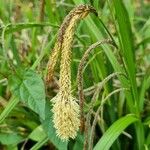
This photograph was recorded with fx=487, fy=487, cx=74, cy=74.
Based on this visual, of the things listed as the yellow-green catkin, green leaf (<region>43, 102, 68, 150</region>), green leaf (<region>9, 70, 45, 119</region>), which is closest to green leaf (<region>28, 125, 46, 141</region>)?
green leaf (<region>43, 102, 68, 150</region>)

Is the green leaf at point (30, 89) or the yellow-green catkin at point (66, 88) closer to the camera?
the yellow-green catkin at point (66, 88)

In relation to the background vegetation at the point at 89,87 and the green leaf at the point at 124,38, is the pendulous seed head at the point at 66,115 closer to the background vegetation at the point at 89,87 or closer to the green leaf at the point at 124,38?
the background vegetation at the point at 89,87

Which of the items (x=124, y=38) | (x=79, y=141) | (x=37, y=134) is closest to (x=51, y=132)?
(x=79, y=141)

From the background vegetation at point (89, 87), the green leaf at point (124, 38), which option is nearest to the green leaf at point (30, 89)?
the background vegetation at point (89, 87)

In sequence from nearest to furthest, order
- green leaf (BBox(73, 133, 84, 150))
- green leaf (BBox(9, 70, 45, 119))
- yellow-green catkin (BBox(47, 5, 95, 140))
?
yellow-green catkin (BBox(47, 5, 95, 140)), green leaf (BBox(9, 70, 45, 119)), green leaf (BBox(73, 133, 84, 150))

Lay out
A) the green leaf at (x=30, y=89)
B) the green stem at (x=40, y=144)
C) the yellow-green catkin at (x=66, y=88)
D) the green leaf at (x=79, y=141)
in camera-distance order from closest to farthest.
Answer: the yellow-green catkin at (x=66, y=88) → the green leaf at (x=30, y=89) → the green leaf at (x=79, y=141) → the green stem at (x=40, y=144)

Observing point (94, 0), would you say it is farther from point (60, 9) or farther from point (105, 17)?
point (105, 17)

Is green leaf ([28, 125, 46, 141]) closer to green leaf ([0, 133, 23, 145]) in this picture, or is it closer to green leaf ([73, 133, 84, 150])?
green leaf ([0, 133, 23, 145])

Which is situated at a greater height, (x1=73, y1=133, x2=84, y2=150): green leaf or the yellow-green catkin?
the yellow-green catkin

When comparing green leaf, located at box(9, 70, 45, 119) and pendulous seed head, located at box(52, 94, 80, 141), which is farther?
green leaf, located at box(9, 70, 45, 119)

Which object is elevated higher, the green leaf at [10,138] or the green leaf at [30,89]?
the green leaf at [30,89]
